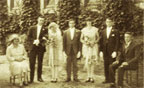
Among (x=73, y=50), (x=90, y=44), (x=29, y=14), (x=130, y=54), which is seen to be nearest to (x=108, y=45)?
(x=90, y=44)

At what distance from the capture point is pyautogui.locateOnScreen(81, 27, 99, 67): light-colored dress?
6176mm

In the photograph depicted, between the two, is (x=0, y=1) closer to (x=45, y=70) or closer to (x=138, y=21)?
(x=45, y=70)

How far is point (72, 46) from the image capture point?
6266 millimetres

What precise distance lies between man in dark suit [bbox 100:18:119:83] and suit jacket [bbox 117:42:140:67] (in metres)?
0.16

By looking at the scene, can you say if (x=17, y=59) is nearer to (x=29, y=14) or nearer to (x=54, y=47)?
(x=54, y=47)

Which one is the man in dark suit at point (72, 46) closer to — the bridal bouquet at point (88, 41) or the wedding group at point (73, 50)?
the wedding group at point (73, 50)

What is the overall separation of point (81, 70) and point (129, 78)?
1.10 metres

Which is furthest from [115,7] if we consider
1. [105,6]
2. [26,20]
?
[26,20]

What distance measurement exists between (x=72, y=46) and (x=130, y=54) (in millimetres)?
1317

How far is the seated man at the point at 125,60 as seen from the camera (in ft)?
19.8

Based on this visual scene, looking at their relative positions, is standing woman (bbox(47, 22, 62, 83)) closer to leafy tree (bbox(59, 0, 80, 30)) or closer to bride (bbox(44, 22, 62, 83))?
bride (bbox(44, 22, 62, 83))

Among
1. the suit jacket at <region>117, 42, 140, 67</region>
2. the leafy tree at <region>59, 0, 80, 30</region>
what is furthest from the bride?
the suit jacket at <region>117, 42, 140, 67</region>

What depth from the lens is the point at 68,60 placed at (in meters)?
6.28

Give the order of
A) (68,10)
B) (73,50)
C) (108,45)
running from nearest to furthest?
(108,45) < (73,50) < (68,10)
